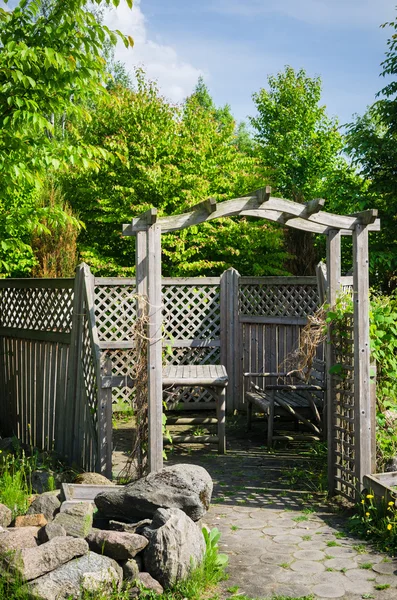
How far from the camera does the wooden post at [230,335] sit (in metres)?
9.32

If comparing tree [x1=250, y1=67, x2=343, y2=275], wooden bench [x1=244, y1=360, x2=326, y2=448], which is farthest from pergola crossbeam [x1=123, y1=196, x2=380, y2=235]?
tree [x1=250, y1=67, x2=343, y2=275]

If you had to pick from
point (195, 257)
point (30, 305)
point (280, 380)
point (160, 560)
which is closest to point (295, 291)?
point (280, 380)

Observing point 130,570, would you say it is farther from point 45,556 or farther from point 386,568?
point 386,568

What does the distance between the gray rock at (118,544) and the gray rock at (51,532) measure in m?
0.19

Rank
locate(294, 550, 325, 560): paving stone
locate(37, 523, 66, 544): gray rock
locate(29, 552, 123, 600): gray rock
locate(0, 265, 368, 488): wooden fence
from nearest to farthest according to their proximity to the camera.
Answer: locate(29, 552, 123, 600): gray rock < locate(37, 523, 66, 544): gray rock < locate(294, 550, 325, 560): paving stone < locate(0, 265, 368, 488): wooden fence

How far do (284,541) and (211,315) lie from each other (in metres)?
5.37

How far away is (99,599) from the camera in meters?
3.39

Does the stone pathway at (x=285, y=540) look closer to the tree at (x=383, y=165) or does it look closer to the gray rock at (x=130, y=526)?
the gray rock at (x=130, y=526)

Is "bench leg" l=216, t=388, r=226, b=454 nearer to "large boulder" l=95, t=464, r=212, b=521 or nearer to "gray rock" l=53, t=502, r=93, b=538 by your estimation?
"large boulder" l=95, t=464, r=212, b=521

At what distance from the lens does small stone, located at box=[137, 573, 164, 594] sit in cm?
363

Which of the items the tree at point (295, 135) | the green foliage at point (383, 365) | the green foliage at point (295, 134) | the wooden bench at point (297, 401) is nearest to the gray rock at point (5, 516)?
the green foliage at point (383, 365)

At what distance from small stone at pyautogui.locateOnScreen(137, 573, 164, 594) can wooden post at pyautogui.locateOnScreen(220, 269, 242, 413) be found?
18.6 feet

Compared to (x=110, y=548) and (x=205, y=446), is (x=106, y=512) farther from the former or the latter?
(x=205, y=446)

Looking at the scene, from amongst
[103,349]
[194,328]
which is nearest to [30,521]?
[103,349]
